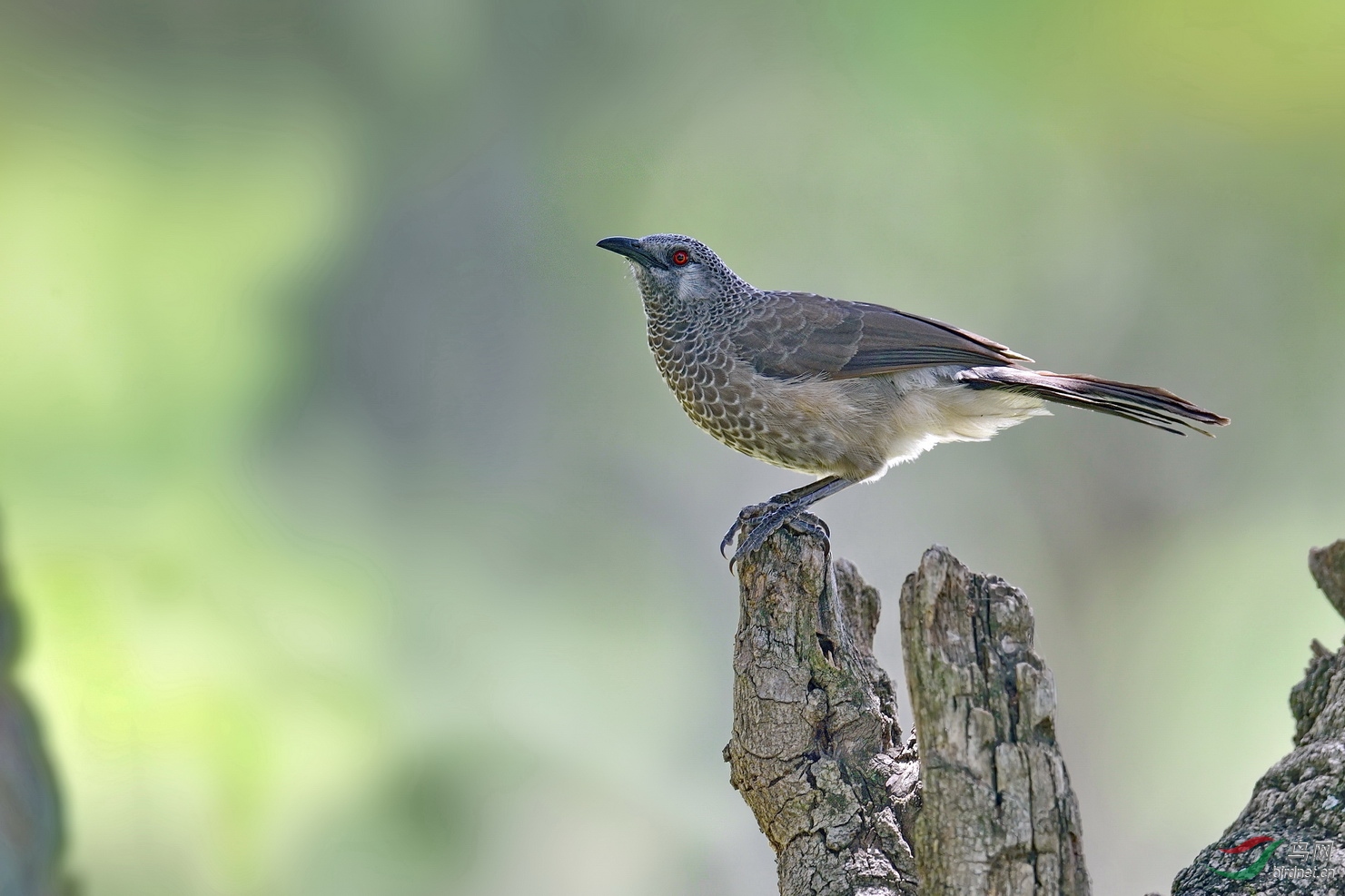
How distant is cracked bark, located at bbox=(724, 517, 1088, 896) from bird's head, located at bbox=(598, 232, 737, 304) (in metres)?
1.05

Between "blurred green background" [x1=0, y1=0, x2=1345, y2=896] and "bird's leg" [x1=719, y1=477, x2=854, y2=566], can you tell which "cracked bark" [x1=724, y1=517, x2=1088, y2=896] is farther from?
"blurred green background" [x1=0, y1=0, x2=1345, y2=896]

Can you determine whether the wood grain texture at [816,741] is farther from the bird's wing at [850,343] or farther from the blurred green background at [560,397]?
the blurred green background at [560,397]

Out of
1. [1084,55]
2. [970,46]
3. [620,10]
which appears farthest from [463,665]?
[1084,55]

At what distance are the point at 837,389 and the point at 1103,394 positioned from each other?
0.68 meters

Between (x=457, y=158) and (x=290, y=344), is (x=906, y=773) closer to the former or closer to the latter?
(x=290, y=344)

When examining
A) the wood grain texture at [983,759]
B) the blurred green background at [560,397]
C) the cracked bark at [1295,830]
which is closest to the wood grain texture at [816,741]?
the wood grain texture at [983,759]

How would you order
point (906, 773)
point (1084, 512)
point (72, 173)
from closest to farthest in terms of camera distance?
point (906, 773), point (72, 173), point (1084, 512)

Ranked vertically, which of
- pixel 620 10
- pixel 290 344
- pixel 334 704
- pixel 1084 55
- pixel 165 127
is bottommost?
pixel 334 704

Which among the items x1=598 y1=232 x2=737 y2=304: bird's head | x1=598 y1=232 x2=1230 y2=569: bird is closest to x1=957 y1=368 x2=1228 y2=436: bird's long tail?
x1=598 y1=232 x2=1230 y2=569: bird

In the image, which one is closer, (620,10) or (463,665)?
(463,665)

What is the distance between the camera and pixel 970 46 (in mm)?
5195

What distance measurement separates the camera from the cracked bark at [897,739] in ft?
5.51

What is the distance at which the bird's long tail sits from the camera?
2.34m

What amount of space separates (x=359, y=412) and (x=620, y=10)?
2316 mm
